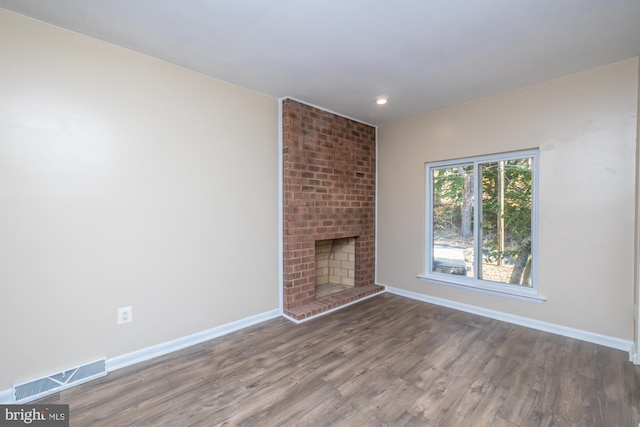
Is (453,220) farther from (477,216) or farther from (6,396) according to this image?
(6,396)

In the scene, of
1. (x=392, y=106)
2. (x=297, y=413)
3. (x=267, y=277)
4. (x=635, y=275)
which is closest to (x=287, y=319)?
(x=267, y=277)

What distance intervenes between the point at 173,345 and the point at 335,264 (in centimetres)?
239

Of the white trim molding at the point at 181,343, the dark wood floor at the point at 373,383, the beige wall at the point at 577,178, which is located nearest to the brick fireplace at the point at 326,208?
the white trim molding at the point at 181,343

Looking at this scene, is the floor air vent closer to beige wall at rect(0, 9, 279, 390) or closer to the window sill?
beige wall at rect(0, 9, 279, 390)

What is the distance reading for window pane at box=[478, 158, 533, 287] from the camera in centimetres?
284

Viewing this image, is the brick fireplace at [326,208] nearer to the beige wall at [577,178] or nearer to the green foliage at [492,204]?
the green foliage at [492,204]

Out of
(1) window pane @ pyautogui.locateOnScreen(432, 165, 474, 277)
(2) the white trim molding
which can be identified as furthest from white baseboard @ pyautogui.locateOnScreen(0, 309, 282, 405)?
(1) window pane @ pyautogui.locateOnScreen(432, 165, 474, 277)

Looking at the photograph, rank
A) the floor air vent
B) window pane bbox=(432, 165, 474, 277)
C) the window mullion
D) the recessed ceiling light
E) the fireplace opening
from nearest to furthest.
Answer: the floor air vent, the recessed ceiling light, the window mullion, window pane bbox=(432, 165, 474, 277), the fireplace opening

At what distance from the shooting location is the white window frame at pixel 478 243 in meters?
2.75

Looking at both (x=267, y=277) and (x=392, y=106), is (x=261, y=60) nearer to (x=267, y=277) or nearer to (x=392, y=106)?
(x=392, y=106)

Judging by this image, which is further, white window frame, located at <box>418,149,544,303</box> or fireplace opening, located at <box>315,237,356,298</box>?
fireplace opening, located at <box>315,237,356,298</box>

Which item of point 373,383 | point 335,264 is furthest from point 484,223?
point 373,383

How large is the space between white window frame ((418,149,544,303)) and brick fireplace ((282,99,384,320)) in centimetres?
77

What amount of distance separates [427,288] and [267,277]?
201 centimetres
